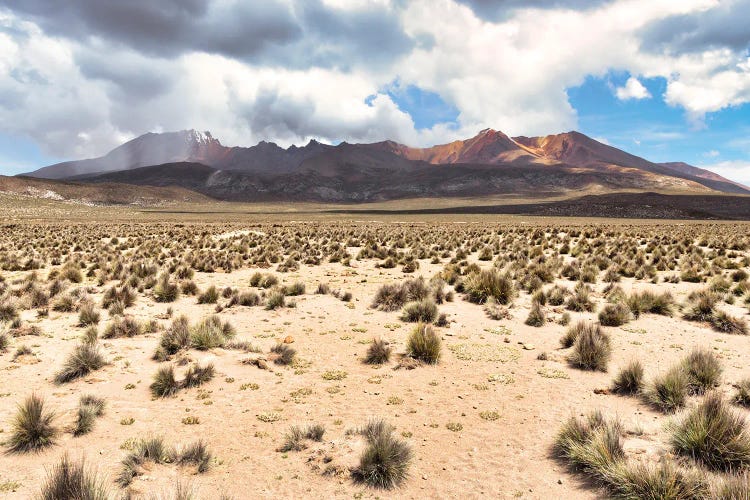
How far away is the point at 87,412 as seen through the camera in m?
6.16

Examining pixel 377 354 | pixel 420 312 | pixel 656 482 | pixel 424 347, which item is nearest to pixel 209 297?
pixel 420 312

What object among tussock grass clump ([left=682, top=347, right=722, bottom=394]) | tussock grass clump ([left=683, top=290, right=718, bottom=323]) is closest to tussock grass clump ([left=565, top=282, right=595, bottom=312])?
tussock grass clump ([left=683, top=290, right=718, bottom=323])

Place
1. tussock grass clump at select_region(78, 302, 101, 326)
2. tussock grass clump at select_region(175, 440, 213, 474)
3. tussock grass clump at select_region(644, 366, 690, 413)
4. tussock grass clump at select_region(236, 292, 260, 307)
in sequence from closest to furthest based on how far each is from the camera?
tussock grass clump at select_region(175, 440, 213, 474) < tussock grass clump at select_region(644, 366, 690, 413) < tussock grass clump at select_region(78, 302, 101, 326) < tussock grass clump at select_region(236, 292, 260, 307)

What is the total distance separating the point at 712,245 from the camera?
90.7 ft

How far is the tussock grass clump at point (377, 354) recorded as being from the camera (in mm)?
8977

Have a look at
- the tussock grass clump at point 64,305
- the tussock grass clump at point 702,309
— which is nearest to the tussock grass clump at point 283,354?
the tussock grass clump at point 64,305

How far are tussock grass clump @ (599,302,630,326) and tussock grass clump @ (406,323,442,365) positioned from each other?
17.2ft

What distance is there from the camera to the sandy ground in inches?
202

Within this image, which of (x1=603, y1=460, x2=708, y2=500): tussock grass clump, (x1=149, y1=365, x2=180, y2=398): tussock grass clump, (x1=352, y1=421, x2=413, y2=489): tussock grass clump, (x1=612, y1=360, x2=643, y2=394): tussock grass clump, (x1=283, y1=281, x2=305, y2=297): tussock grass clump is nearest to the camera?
(x1=603, y1=460, x2=708, y2=500): tussock grass clump

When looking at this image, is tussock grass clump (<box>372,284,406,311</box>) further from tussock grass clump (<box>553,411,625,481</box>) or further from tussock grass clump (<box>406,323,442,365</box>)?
tussock grass clump (<box>553,411,625,481</box>)

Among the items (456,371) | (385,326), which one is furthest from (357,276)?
(456,371)

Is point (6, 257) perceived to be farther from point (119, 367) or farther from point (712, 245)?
point (712, 245)

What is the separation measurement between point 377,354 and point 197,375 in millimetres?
3623

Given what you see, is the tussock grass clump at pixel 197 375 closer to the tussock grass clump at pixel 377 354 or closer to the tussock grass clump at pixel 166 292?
the tussock grass clump at pixel 377 354
